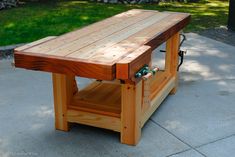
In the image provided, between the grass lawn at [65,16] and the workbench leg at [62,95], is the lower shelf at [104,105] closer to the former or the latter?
the workbench leg at [62,95]

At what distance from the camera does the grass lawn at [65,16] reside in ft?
22.1

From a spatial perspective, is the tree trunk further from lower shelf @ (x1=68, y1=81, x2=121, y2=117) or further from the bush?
the bush

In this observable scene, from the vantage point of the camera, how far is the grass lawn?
22.1ft

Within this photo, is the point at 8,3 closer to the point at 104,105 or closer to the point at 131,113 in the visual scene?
the point at 104,105

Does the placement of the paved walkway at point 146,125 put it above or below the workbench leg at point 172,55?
below

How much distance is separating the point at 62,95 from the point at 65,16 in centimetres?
494

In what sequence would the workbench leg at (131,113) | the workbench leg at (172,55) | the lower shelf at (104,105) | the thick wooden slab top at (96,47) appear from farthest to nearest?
the workbench leg at (172,55) → the lower shelf at (104,105) → the workbench leg at (131,113) → the thick wooden slab top at (96,47)

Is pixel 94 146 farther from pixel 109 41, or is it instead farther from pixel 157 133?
pixel 109 41

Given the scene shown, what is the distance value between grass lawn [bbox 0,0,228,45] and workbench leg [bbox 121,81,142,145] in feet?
11.0

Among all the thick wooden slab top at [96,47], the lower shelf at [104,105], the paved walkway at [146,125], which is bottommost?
the paved walkway at [146,125]

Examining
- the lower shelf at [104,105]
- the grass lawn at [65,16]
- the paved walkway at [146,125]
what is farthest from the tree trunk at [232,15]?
the lower shelf at [104,105]

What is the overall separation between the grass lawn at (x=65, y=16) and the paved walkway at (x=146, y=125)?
6.10 feet

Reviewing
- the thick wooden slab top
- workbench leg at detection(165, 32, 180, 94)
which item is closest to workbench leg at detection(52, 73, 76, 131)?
the thick wooden slab top

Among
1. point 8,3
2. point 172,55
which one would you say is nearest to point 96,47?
point 172,55
